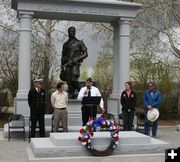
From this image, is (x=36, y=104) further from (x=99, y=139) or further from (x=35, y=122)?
(x=99, y=139)

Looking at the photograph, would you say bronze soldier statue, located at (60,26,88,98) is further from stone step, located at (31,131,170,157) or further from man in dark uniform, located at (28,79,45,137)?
stone step, located at (31,131,170,157)

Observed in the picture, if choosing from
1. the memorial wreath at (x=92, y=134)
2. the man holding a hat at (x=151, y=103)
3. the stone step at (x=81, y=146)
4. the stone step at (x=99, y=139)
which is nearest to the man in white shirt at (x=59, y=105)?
the stone step at (x=81, y=146)

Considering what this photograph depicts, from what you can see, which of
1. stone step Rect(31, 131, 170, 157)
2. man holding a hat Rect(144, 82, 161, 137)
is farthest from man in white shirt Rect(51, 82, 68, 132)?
man holding a hat Rect(144, 82, 161, 137)

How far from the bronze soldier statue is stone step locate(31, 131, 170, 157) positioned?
455 cm

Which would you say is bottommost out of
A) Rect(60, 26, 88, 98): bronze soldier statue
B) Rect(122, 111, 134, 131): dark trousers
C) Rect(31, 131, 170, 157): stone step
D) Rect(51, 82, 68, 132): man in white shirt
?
Rect(31, 131, 170, 157): stone step

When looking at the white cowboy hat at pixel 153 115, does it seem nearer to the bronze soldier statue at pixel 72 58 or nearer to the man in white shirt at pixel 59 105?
the man in white shirt at pixel 59 105

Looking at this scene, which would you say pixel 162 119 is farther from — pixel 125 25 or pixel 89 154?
pixel 89 154

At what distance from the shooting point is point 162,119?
19.6m

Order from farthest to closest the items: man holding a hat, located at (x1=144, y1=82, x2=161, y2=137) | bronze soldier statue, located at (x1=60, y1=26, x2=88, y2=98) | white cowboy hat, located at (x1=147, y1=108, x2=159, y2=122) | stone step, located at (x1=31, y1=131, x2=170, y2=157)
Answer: bronze soldier statue, located at (x1=60, y1=26, x2=88, y2=98) < man holding a hat, located at (x1=144, y1=82, x2=161, y2=137) < white cowboy hat, located at (x1=147, y1=108, x2=159, y2=122) < stone step, located at (x1=31, y1=131, x2=170, y2=157)

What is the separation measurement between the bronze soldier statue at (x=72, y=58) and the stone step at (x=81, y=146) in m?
4.55

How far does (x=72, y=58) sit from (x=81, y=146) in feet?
18.0

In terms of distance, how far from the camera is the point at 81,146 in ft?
25.5

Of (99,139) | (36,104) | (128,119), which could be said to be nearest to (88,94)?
(36,104)

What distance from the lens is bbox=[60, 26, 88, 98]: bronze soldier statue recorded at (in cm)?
1277
